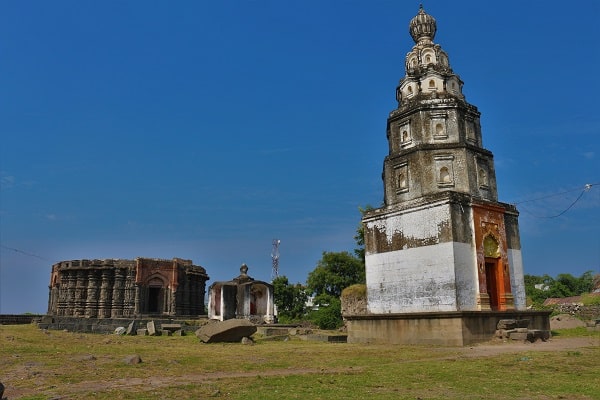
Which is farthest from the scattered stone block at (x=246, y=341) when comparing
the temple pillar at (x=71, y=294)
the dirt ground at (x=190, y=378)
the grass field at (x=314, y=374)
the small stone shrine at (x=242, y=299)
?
the temple pillar at (x=71, y=294)

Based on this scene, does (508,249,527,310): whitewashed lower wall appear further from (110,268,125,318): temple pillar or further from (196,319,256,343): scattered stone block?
(110,268,125,318): temple pillar

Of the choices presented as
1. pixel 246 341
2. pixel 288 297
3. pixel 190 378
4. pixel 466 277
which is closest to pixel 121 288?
pixel 288 297

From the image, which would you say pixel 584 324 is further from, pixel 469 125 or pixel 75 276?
pixel 75 276

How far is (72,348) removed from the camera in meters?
16.4

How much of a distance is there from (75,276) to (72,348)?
2363cm

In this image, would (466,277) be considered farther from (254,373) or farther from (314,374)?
(254,373)

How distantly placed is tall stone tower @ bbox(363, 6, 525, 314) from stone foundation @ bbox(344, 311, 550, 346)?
1.84 feet

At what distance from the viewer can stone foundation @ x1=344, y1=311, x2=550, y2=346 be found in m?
16.6

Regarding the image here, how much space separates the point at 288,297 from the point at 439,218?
27.1 metres

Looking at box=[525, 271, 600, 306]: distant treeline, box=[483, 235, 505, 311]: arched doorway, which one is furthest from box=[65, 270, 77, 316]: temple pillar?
box=[525, 271, 600, 306]: distant treeline

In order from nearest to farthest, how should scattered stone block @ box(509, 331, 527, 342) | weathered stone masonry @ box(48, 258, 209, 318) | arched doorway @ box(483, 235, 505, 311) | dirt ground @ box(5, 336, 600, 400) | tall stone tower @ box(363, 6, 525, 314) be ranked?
dirt ground @ box(5, 336, 600, 400)
scattered stone block @ box(509, 331, 527, 342)
tall stone tower @ box(363, 6, 525, 314)
arched doorway @ box(483, 235, 505, 311)
weathered stone masonry @ box(48, 258, 209, 318)

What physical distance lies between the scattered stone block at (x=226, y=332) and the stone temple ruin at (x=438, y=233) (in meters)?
4.28

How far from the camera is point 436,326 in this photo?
56.0 feet

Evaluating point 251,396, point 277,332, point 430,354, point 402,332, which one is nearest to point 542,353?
point 430,354
